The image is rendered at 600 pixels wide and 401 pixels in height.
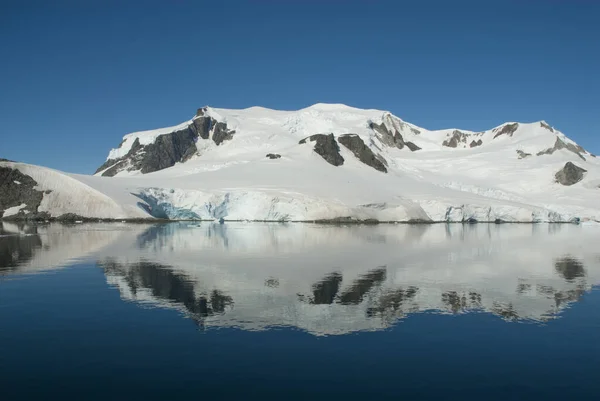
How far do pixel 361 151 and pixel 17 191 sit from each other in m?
69.4

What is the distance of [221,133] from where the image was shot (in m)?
136

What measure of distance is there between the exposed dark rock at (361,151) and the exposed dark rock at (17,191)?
2579 inches

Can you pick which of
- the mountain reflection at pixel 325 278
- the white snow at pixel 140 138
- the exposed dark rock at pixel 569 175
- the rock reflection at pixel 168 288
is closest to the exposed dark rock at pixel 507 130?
the exposed dark rock at pixel 569 175

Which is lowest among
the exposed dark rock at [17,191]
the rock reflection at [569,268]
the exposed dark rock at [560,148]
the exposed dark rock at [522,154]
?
the rock reflection at [569,268]

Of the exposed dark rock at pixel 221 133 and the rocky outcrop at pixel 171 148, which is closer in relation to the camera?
the exposed dark rock at pixel 221 133

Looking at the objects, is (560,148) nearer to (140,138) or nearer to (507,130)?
(507,130)

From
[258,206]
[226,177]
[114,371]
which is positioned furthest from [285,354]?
[226,177]

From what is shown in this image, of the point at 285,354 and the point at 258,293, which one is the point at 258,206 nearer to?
the point at 258,293

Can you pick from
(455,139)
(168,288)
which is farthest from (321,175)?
(455,139)

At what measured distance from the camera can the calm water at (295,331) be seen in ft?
35.3

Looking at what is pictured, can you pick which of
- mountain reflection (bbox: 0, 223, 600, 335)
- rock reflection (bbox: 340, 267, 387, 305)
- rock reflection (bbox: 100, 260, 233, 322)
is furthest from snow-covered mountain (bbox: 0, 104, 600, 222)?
rock reflection (bbox: 340, 267, 387, 305)

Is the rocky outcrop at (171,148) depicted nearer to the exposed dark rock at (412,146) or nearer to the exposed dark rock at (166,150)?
the exposed dark rock at (166,150)

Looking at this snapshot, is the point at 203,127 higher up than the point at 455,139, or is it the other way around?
the point at 455,139

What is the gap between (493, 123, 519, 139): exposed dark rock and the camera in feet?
518
